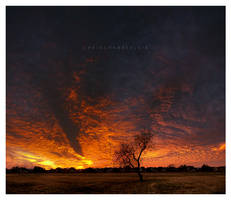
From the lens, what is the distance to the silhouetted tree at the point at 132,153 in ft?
85.9

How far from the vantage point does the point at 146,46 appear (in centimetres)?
1964

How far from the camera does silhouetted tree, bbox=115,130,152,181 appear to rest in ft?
85.9

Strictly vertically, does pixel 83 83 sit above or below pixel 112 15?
below

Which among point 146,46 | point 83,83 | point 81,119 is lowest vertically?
point 81,119

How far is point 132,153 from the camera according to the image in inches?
1049

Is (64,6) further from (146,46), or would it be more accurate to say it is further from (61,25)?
(146,46)
